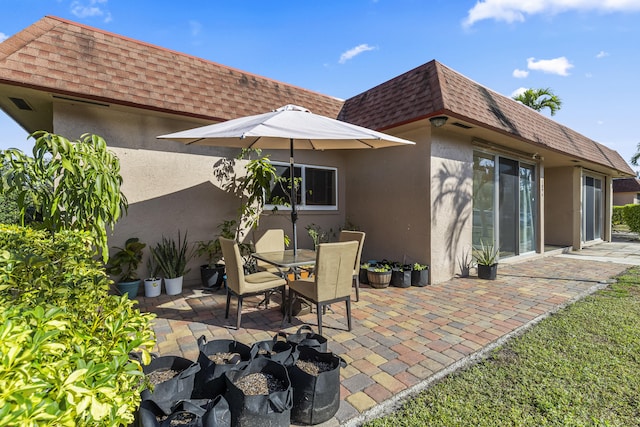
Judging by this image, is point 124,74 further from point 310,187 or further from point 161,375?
point 161,375

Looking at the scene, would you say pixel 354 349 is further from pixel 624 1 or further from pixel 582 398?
pixel 624 1

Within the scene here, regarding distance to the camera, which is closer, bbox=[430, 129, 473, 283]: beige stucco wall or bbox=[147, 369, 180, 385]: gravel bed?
bbox=[147, 369, 180, 385]: gravel bed

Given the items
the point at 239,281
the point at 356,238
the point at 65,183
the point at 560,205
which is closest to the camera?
the point at 65,183

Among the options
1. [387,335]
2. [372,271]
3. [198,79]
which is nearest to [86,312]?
[387,335]

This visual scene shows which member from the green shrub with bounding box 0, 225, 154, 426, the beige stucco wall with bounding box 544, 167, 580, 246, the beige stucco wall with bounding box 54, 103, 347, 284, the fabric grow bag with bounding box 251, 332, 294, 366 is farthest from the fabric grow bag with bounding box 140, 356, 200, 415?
the beige stucco wall with bounding box 544, 167, 580, 246

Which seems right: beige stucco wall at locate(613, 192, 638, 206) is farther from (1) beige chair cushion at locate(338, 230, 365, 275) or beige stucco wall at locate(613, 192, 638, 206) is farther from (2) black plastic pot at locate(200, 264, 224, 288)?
(2) black plastic pot at locate(200, 264, 224, 288)

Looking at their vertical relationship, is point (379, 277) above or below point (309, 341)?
below

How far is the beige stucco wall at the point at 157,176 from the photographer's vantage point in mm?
4707

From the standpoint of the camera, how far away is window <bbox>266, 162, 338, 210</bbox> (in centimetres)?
650

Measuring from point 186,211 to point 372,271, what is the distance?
377 centimetres

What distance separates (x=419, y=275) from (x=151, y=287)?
488 centimetres

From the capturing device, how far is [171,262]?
5.04 m

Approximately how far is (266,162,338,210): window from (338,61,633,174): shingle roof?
1523mm

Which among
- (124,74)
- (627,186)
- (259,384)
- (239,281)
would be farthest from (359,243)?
(627,186)
